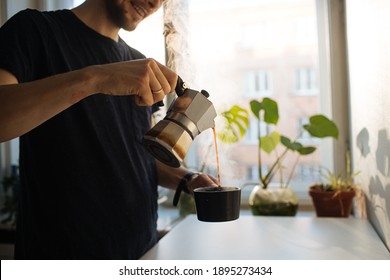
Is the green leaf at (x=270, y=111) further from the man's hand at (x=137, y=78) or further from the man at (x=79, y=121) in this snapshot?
the man's hand at (x=137, y=78)

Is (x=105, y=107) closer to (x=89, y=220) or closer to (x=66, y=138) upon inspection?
(x=66, y=138)

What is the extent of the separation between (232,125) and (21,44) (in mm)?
341

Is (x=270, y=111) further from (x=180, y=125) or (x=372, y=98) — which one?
(x=180, y=125)

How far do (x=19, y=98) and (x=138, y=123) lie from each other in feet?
0.85

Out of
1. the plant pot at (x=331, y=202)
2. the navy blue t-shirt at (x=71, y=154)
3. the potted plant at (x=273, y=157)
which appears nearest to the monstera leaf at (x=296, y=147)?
the potted plant at (x=273, y=157)

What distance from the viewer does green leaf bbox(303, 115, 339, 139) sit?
86cm

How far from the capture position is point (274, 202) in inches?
36.4

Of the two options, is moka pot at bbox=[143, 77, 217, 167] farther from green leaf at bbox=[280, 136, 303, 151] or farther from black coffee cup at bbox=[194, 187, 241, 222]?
green leaf at bbox=[280, 136, 303, 151]

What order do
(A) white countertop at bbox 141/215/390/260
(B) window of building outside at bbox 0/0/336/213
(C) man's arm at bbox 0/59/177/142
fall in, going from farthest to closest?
1. (A) white countertop at bbox 141/215/390/260
2. (B) window of building outside at bbox 0/0/336/213
3. (C) man's arm at bbox 0/59/177/142

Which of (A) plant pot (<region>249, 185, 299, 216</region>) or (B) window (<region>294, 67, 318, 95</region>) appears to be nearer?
(B) window (<region>294, 67, 318, 95</region>)

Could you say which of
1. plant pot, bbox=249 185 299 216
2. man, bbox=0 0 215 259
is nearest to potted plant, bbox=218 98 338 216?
plant pot, bbox=249 185 299 216

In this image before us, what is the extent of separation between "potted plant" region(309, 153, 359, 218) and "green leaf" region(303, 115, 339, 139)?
0.11m

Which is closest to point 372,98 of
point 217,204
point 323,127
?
point 323,127

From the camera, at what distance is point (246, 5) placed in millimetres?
598
